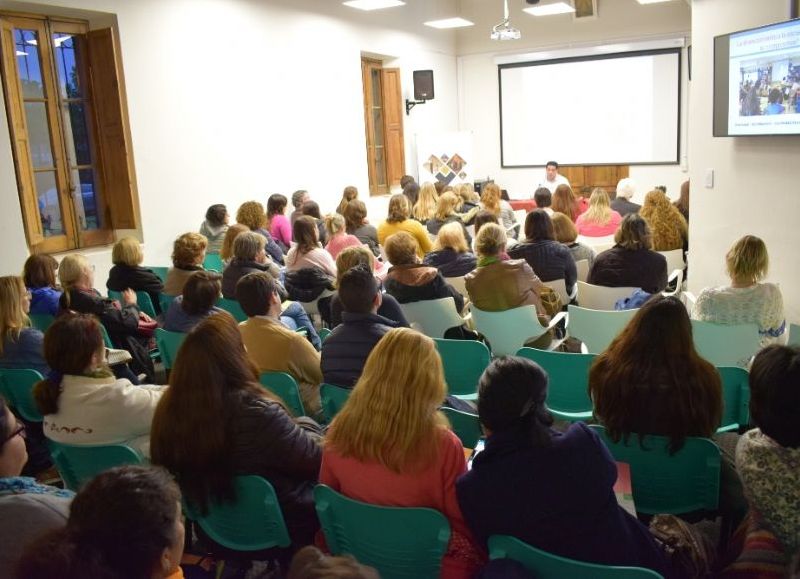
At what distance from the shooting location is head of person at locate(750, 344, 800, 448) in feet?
6.23

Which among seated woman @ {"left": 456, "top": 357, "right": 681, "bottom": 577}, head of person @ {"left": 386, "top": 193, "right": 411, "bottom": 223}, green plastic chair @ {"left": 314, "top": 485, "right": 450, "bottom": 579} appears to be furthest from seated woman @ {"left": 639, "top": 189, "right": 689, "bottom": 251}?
green plastic chair @ {"left": 314, "top": 485, "right": 450, "bottom": 579}

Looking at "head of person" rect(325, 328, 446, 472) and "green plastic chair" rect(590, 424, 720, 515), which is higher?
"head of person" rect(325, 328, 446, 472)

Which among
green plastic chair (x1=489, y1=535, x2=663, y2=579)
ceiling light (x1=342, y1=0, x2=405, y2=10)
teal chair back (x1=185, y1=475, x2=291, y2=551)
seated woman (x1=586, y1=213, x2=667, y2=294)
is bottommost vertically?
teal chair back (x1=185, y1=475, x2=291, y2=551)

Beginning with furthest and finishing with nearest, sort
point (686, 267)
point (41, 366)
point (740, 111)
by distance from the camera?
point (686, 267)
point (740, 111)
point (41, 366)

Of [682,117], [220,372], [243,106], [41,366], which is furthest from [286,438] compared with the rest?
[682,117]

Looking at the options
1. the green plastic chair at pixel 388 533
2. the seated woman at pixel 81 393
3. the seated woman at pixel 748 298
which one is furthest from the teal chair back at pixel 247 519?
the seated woman at pixel 748 298

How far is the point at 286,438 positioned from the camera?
2273mm

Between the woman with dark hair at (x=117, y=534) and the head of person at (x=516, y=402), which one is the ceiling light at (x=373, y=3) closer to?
the head of person at (x=516, y=402)

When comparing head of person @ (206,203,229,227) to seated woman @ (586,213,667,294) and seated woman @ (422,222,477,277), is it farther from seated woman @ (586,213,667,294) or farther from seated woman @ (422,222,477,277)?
seated woman @ (586,213,667,294)

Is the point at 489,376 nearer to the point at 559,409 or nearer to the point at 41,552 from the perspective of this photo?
the point at 41,552

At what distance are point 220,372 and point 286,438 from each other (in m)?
0.30

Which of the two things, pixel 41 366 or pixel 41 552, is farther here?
pixel 41 366

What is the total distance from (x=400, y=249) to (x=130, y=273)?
208 centimetres

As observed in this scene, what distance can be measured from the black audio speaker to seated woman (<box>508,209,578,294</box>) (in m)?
6.93
